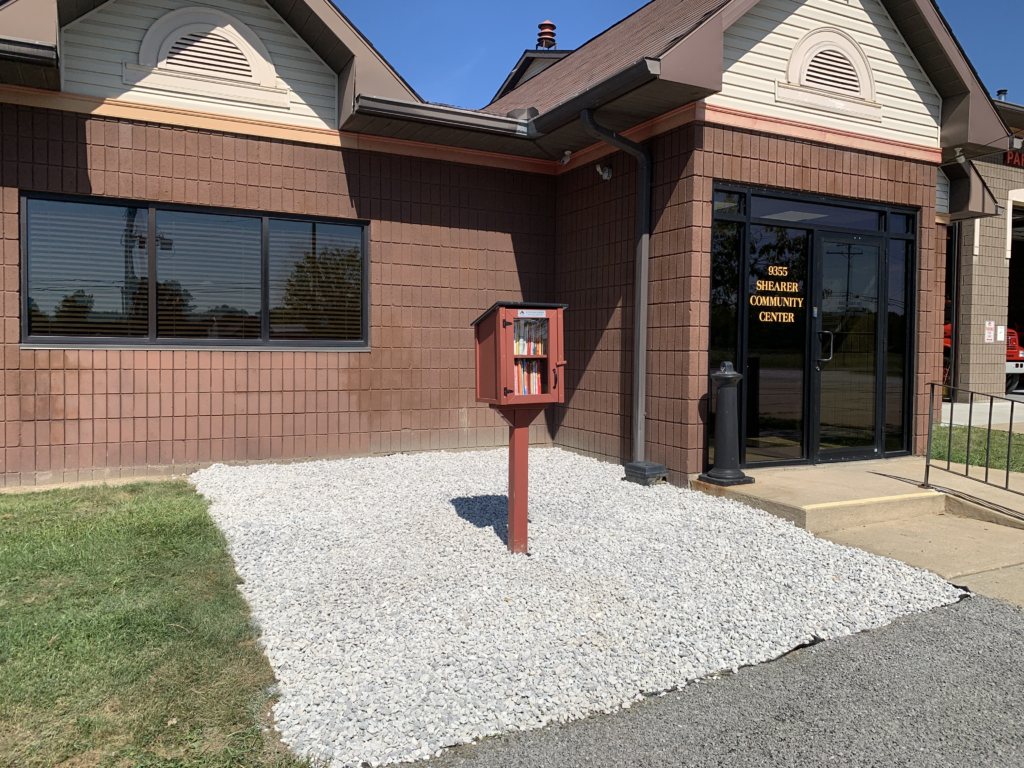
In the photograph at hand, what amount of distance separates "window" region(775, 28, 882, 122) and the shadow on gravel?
4.81m

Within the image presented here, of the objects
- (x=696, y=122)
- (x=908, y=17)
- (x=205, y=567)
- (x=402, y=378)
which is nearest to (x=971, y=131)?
(x=908, y=17)

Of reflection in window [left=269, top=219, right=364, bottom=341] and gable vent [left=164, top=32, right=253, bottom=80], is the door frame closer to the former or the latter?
reflection in window [left=269, top=219, right=364, bottom=341]

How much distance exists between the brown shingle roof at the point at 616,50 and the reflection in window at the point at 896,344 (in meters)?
3.27

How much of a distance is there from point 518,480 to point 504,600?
98 centimetres

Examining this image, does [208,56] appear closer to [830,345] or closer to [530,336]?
[530,336]

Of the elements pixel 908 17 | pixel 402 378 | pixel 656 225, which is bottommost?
pixel 402 378

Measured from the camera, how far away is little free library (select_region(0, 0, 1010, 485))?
7.13 meters

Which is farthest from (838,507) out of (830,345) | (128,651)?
(128,651)

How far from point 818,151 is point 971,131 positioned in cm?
188

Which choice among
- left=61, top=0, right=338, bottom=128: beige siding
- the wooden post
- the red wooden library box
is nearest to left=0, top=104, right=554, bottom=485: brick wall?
left=61, top=0, right=338, bottom=128: beige siding

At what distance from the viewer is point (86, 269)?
7359 mm

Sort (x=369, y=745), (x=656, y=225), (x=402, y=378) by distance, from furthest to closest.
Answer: (x=402, y=378), (x=656, y=225), (x=369, y=745)

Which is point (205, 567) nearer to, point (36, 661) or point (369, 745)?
point (36, 661)

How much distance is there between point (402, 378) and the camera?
8.77 metres
